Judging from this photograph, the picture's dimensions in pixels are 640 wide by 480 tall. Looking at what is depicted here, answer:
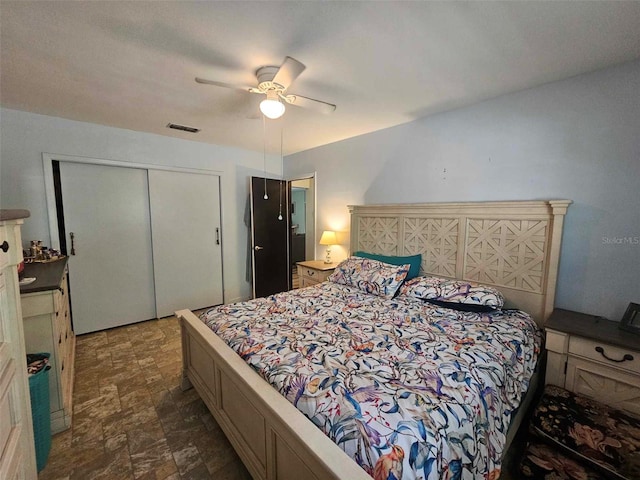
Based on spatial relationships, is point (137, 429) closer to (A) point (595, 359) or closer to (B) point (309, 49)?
(B) point (309, 49)

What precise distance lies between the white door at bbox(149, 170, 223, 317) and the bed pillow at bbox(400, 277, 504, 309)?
9.00 feet

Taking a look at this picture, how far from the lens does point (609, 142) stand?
1806 mm

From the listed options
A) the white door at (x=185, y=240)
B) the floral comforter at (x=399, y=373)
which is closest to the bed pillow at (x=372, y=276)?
the floral comforter at (x=399, y=373)

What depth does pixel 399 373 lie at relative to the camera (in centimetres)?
124

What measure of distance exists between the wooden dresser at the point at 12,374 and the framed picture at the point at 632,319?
2908mm

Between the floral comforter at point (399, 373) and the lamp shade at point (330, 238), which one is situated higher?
the lamp shade at point (330, 238)

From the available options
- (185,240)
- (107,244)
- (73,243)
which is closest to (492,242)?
(185,240)

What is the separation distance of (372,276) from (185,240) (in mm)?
2565

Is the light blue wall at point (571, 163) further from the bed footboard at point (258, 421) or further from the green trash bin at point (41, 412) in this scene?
the green trash bin at point (41, 412)

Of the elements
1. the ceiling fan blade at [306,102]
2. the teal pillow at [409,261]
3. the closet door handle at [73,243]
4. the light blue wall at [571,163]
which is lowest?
the teal pillow at [409,261]

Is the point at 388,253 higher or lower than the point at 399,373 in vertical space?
higher

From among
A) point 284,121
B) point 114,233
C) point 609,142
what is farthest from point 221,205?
point 609,142

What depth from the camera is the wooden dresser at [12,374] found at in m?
0.90

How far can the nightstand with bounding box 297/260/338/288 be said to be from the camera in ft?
10.9
